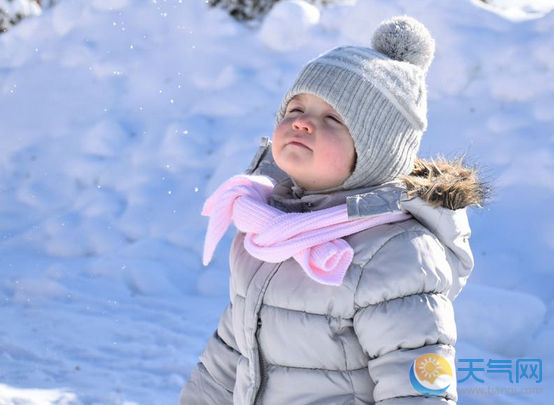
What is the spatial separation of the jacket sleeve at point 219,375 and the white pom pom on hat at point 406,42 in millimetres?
737

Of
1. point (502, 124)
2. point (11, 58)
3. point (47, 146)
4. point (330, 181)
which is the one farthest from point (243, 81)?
point (330, 181)

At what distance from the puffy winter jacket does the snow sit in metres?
1.27

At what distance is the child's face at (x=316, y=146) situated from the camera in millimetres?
1693

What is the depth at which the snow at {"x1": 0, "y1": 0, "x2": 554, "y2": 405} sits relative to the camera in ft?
10.5

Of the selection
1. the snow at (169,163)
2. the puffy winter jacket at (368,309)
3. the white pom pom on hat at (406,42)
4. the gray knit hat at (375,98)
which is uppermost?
the white pom pom on hat at (406,42)

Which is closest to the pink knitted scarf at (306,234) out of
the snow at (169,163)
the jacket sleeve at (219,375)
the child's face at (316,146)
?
the child's face at (316,146)

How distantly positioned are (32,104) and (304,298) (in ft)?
15.0

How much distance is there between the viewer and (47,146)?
17.4 feet

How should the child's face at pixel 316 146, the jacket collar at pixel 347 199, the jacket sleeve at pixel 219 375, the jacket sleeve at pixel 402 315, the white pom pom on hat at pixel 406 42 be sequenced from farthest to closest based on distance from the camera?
the jacket sleeve at pixel 219 375 → the white pom pom on hat at pixel 406 42 → the child's face at pixel 316 146 → the jacket collar at pixel 347 199 → the jacket sleeve at pixel 402 315

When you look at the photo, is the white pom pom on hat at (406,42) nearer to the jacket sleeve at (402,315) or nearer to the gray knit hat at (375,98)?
the gray knit hat at (375,98)

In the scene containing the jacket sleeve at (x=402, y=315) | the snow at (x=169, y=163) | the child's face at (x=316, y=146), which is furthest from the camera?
the snow at (x=169, y=163)

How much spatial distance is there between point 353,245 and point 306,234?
0.33 ft

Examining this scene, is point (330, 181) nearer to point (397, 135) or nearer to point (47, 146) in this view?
point (397, 135)

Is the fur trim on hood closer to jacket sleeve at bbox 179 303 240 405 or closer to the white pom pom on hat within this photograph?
the white pom pom on hat
